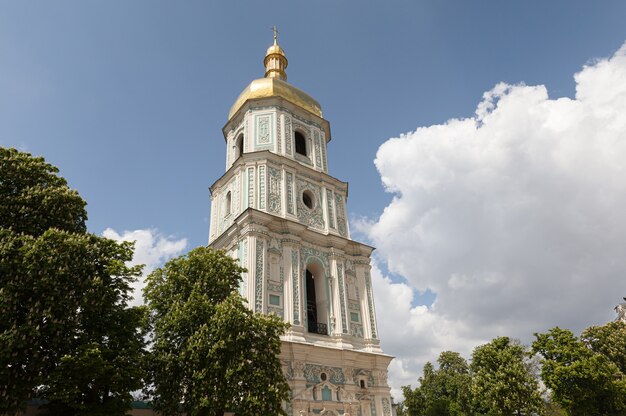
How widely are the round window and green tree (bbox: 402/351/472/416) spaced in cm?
1976

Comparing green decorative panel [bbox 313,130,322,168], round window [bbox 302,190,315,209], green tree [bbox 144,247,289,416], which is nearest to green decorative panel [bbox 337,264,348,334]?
round window [bbox 302,190,315,209]

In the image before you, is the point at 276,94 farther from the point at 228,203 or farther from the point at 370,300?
the point at 370,300

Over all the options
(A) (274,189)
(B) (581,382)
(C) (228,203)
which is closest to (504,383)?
(B) (581,382)

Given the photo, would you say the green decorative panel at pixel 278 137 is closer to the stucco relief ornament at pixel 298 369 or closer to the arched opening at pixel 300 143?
the arched opening at pixel 300 143

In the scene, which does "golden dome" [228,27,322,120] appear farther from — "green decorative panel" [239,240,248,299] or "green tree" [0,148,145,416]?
"green tree" [0,148,145,416]

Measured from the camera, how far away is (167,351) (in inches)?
559

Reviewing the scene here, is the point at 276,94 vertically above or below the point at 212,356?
above

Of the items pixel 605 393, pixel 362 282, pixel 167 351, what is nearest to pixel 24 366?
pixel 167 351

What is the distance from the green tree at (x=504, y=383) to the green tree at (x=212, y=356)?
12729 millimetres

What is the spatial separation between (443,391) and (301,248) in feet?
74.4

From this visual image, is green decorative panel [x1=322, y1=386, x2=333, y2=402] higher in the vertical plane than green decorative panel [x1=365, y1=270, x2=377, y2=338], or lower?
lower

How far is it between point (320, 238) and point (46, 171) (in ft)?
43.4

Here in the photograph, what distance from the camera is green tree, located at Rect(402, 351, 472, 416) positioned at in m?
34.0

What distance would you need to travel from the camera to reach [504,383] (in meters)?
21.4
